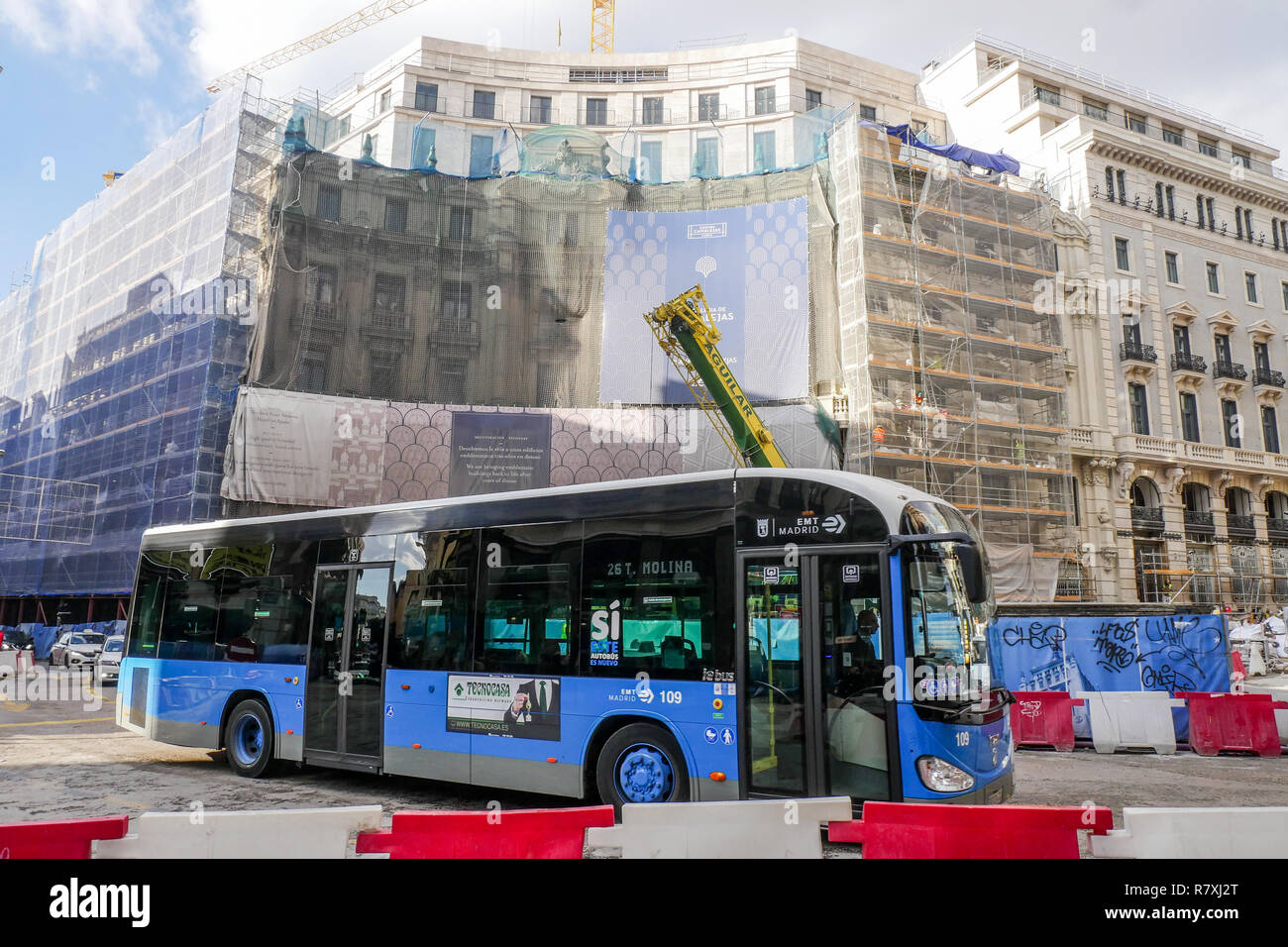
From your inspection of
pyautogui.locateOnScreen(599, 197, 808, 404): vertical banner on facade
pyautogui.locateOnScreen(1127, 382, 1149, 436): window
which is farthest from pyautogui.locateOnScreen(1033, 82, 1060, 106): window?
pyautogui.locateOnScreen(599, 197, 808, 404): vertical banner on facade

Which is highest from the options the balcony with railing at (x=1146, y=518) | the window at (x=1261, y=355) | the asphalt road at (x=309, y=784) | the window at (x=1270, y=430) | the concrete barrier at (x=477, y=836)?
the window at (x=1261, y=355)

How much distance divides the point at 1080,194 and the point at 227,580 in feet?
120

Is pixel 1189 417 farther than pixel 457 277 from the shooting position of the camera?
Yes

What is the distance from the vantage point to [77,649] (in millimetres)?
24281

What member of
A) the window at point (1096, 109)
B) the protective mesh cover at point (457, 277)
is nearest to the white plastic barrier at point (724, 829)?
the protective mesh cover at point (457, 277)

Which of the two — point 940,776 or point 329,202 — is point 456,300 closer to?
point 329,202

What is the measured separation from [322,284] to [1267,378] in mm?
39580

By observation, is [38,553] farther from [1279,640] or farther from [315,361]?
[1279,640]

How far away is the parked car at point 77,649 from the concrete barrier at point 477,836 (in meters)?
24.1

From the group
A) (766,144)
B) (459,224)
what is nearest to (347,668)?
(459,224)

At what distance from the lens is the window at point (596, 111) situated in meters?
42.2

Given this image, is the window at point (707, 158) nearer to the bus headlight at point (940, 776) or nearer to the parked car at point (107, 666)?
the parked car at point (107, 666)

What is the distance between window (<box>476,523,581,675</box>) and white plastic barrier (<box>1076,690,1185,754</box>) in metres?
9.26

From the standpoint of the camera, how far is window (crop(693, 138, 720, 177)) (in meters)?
31.1
